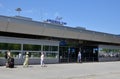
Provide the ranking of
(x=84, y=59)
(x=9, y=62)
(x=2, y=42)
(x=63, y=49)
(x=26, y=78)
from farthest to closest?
(x=84, y=59)
(x=63, y=49)
(x=2, y=42)
(x=9, y=62)
(x=26, y=78)

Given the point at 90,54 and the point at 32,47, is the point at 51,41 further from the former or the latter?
the point at 90,54

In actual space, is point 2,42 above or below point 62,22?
below

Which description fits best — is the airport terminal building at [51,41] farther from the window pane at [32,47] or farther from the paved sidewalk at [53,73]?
the paved sidewalk at [53,73]

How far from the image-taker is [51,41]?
40.6 meters

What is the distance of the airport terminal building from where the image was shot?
1355 inches

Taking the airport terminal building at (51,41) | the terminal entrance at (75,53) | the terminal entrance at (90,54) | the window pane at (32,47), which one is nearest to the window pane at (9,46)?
the airport terminal building at (51,41)

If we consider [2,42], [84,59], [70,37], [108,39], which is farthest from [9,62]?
[108,39]

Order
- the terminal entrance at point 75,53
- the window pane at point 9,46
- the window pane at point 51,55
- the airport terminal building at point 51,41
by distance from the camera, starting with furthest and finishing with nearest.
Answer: the terminal entrance at point 75,53 < the window pane at point 51,55 < the airport terminal building at point 51,41 < the window pane at point 9,46

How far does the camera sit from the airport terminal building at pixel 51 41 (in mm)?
34406

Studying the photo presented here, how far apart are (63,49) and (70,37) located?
3766mm

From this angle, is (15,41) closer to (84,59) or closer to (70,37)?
(70,37)

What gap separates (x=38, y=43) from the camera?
38219mm

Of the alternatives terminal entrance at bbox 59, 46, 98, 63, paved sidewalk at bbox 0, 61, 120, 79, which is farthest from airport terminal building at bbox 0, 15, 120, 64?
paved sidewalk at bbox 0, 61, 120, 79

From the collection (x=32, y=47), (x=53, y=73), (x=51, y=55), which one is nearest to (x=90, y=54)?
(x=51, y=55)
